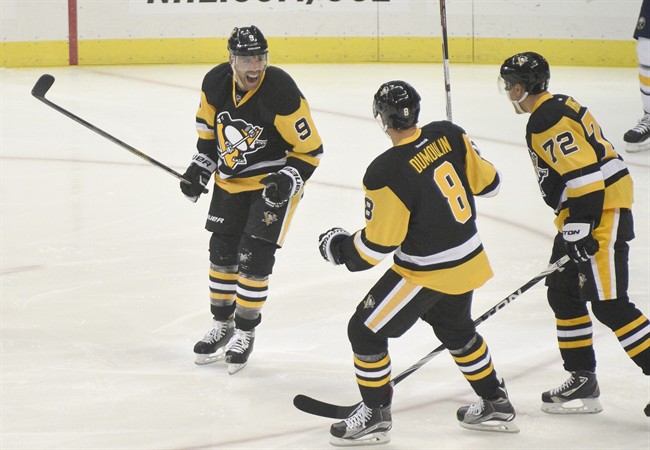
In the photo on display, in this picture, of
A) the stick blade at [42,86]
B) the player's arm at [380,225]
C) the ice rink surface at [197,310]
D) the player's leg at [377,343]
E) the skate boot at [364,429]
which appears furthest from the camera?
the stick blade at [42,86]

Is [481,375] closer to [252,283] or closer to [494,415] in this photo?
[494,415]

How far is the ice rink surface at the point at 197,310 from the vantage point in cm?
334

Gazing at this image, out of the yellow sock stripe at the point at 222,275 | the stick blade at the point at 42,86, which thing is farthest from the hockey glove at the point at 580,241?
the stick blade at the point at 42,86

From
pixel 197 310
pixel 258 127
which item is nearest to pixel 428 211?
pixel 258 127

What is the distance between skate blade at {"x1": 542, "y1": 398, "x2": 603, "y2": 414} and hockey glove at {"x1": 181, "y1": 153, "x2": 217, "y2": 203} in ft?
4.35

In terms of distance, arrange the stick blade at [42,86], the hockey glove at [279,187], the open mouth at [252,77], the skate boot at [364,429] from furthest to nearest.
→ the stick blade at [42,86]
the open mouth at [252,77]
the hockey glove at [279,187]
the skate boot at [364,429]

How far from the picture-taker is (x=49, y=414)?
341cm

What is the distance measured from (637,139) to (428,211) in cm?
400

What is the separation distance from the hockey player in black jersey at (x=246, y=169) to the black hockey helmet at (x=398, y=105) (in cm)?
62

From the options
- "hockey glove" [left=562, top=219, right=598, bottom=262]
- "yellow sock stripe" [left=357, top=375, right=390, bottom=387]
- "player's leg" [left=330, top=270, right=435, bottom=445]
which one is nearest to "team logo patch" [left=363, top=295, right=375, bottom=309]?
"player's leg" [left=330, top=270, right=435, bottom=445]

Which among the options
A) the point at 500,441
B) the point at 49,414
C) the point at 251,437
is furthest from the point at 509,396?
the point at 49,414

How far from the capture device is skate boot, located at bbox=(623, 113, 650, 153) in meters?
6.73

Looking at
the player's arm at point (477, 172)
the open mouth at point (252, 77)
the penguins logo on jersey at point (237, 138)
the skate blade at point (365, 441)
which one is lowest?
the skate blade at point (365, 441)

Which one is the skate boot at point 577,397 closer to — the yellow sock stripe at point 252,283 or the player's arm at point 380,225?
the player's arm at point 380,225
